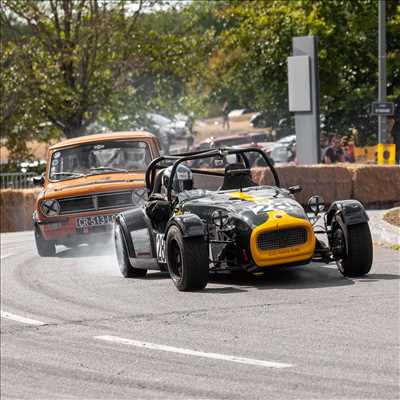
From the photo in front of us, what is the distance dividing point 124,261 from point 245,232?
277cm

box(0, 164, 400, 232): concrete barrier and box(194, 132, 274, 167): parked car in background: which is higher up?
box(0, 164, 400, 232): concrete barrier

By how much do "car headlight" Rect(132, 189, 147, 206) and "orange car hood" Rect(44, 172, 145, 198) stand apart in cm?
6

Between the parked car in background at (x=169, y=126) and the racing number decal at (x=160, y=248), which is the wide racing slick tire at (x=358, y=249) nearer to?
the racing number decal at (x=160, y=248)

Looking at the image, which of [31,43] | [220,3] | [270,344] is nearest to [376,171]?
[270,344]

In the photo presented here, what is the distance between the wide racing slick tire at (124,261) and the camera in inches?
519

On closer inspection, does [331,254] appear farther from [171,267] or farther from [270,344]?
[270,344]

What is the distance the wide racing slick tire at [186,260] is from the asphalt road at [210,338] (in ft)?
0.45

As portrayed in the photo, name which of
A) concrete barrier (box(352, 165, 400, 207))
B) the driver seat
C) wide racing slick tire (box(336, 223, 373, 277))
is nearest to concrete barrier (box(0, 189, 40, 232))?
concrete barrier (box(352, 165, 400, 207))

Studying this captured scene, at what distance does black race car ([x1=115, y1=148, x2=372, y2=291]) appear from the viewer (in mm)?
10852

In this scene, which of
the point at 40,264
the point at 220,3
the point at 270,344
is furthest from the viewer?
the point at 220,3

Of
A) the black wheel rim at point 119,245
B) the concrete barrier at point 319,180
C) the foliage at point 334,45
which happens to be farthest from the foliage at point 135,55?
the black wheel rim at point 119,245

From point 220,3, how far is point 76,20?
106 ft

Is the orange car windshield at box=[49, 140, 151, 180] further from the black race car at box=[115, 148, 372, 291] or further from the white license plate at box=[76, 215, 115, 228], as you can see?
the black race car at box=[115, 148, 372, 291]

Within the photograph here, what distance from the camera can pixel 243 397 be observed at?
7.04 metres
